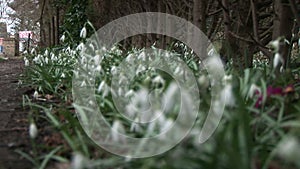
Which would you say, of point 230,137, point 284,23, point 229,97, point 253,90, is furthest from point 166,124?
point 284,23

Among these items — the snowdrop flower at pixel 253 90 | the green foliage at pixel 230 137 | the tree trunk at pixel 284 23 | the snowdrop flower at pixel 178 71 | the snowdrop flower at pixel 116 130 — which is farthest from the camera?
the tree trunk at pixel 284 23

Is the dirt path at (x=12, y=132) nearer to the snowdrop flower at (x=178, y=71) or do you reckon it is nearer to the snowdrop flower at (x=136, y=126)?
the snowdrop flower at (x=136, y=126)

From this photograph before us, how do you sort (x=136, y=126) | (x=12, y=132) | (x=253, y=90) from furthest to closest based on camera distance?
(x=12, y=132)
(x=253, y=90)
(x=136, y=126)

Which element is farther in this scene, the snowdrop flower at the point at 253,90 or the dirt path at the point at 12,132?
the snowdrop flower at the point at 253,90

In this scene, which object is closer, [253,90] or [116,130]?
[116,130]

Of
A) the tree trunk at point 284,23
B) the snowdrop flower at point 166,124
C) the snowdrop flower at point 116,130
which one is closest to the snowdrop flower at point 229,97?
the snowdrop flower at point 166,124

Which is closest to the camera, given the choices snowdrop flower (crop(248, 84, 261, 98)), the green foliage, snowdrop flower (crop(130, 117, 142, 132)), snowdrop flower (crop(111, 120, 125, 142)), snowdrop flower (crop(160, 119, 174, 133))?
the green foliage

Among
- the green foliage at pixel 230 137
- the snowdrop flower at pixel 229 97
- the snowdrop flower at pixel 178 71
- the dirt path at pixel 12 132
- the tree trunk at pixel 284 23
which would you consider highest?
the tree trunk at pixel 284 23

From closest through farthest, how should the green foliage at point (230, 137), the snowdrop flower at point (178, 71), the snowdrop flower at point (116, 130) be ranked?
the green foliage at point (230, 137), the snowdrop flower at point (116, 130), the snowdrop flower at point (178, 71)

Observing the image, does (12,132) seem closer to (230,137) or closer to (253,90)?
(253,90)

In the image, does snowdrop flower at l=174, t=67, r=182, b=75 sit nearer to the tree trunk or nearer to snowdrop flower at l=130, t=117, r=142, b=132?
snowdrop flower at l=130, t=117, r=142, b=132

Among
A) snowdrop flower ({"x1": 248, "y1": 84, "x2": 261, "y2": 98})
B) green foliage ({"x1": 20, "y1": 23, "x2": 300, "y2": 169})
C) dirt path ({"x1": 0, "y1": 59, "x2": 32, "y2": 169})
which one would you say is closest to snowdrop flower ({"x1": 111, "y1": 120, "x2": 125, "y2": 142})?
green foliage ({"x1": 20, "y1": 23, "x2": 300, "y2": 169})

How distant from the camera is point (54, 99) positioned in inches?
149

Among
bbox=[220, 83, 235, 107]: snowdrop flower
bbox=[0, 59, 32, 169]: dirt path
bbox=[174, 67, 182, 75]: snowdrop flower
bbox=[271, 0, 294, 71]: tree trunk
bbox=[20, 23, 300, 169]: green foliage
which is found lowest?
bbox=[0, 59, 32, 169]: dirt path
